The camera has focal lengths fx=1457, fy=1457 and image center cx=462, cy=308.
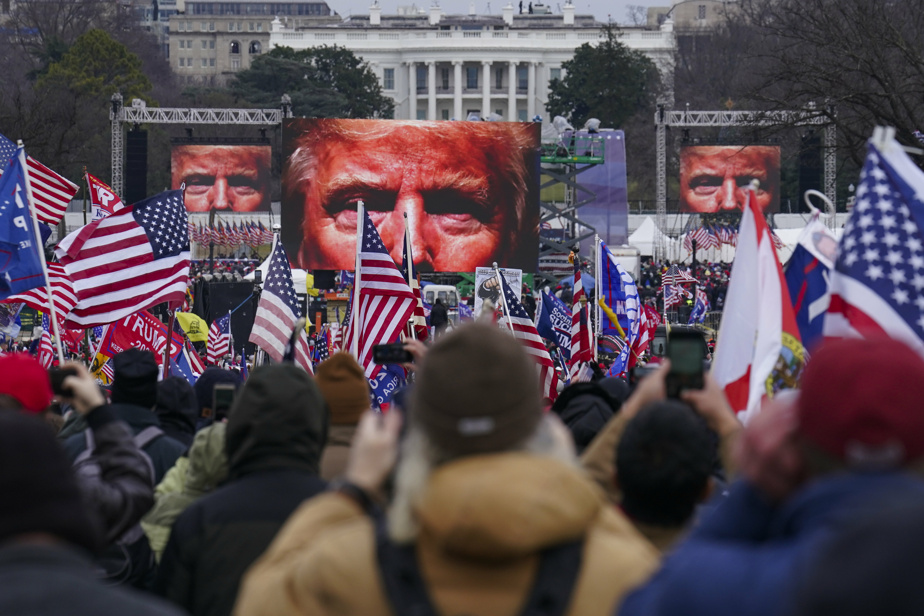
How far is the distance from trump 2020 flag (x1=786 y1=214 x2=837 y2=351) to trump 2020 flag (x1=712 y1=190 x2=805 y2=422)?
733 mm

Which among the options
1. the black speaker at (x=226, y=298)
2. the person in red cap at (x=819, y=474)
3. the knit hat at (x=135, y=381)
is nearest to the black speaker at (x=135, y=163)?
the black speaker at (x=226, y=298)

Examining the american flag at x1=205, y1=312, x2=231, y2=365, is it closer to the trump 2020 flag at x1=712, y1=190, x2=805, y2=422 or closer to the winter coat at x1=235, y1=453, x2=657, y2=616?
the trump 2020 flag at x1=712, y1=190, x2=805, y2=422

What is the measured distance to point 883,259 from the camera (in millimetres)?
4391

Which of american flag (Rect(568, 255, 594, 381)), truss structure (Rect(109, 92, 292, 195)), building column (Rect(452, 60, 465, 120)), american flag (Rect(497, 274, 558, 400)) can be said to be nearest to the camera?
american flag (Rect(497, 274, 558, 400))

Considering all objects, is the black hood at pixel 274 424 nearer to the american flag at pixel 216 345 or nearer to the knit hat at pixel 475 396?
the knit hat at pixel 475 396

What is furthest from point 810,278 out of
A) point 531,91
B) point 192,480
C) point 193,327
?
point 531,91

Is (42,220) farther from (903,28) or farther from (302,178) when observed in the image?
(302,178)

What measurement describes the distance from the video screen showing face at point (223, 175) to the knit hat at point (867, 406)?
161 feet

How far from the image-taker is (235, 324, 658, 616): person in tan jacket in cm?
198

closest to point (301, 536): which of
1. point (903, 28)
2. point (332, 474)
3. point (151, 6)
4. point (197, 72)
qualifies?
point (332, 474)

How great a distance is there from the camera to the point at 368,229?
9.71m

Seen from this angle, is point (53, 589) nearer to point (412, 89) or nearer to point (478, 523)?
point (478, 523)

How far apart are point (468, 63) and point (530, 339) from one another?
109263 mm

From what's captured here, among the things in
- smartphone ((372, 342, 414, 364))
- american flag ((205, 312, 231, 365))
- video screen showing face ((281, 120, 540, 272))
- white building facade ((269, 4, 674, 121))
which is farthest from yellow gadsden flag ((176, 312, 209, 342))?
white building facade ((269, 4, 674, 121))
